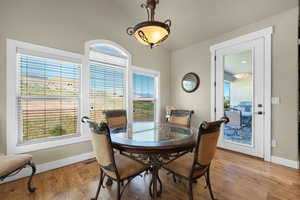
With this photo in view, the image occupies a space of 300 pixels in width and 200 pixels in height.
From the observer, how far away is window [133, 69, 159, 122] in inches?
149

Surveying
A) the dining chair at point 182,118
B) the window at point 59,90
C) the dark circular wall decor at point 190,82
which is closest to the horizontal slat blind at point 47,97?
the window at point 59,90

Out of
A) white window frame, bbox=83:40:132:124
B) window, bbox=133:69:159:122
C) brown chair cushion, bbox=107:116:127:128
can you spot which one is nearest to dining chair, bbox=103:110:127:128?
brown chair cushion, bbox=107:116:127:128

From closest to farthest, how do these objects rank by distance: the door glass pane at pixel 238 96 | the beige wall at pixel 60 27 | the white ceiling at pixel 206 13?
the beige wall at pixel 60 27
the white ceiling at pixel 206 13
the door glass pane at pixel 238 96

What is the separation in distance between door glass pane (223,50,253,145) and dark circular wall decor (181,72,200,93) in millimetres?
720

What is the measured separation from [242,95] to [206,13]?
75.5 inches

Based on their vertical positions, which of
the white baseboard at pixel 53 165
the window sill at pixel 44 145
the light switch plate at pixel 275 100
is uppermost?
the light switch plate at pixel 275 100

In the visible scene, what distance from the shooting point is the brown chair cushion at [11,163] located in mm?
1481

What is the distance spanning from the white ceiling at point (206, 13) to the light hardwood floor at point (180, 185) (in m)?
2.82

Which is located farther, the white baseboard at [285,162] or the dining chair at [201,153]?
the white baseboard at [285,162]

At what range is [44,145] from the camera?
234cm

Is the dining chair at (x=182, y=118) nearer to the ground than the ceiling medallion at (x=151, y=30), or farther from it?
nearer to the ground

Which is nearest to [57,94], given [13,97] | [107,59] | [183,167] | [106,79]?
[13,97]

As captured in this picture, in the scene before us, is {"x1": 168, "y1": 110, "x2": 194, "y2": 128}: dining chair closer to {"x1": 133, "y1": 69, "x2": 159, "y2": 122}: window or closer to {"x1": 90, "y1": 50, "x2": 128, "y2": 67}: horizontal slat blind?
{"x1": 133, "y1": 69, "x2": 159, "y2": 122}: window

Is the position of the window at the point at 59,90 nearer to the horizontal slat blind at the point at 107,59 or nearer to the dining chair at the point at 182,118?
the horizontal slat blind at the point at 107,59
